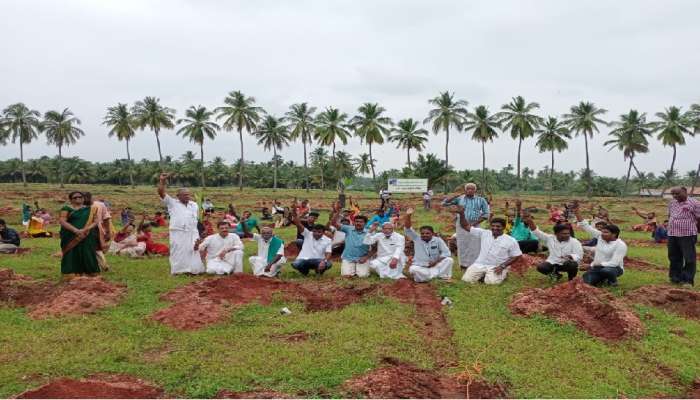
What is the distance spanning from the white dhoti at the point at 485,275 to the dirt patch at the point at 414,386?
4950mm

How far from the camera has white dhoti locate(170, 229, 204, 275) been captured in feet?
34.9

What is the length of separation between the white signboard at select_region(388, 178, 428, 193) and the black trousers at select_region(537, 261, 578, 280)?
1251 inches

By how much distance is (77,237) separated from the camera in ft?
31.9

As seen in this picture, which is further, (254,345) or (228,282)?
(228,282)

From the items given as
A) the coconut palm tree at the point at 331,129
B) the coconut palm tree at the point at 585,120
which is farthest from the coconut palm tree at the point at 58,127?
the coconut palm tree at the point at 585,120

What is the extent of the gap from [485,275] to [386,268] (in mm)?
1925

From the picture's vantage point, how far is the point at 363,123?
55188 millimetres

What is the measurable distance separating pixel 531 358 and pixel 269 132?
60718 millimetres

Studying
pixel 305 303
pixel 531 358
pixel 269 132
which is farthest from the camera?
pixel 269 132

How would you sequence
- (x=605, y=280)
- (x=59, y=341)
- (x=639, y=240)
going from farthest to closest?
(x=639, y=240) → (x=605, y=280) → (x=59, y=341)

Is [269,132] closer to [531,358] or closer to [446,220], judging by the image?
[446,220]

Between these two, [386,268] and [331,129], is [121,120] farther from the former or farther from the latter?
[386,268]

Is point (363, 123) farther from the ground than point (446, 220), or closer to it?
farther from the ground

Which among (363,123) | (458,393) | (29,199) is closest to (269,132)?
(363,123)
